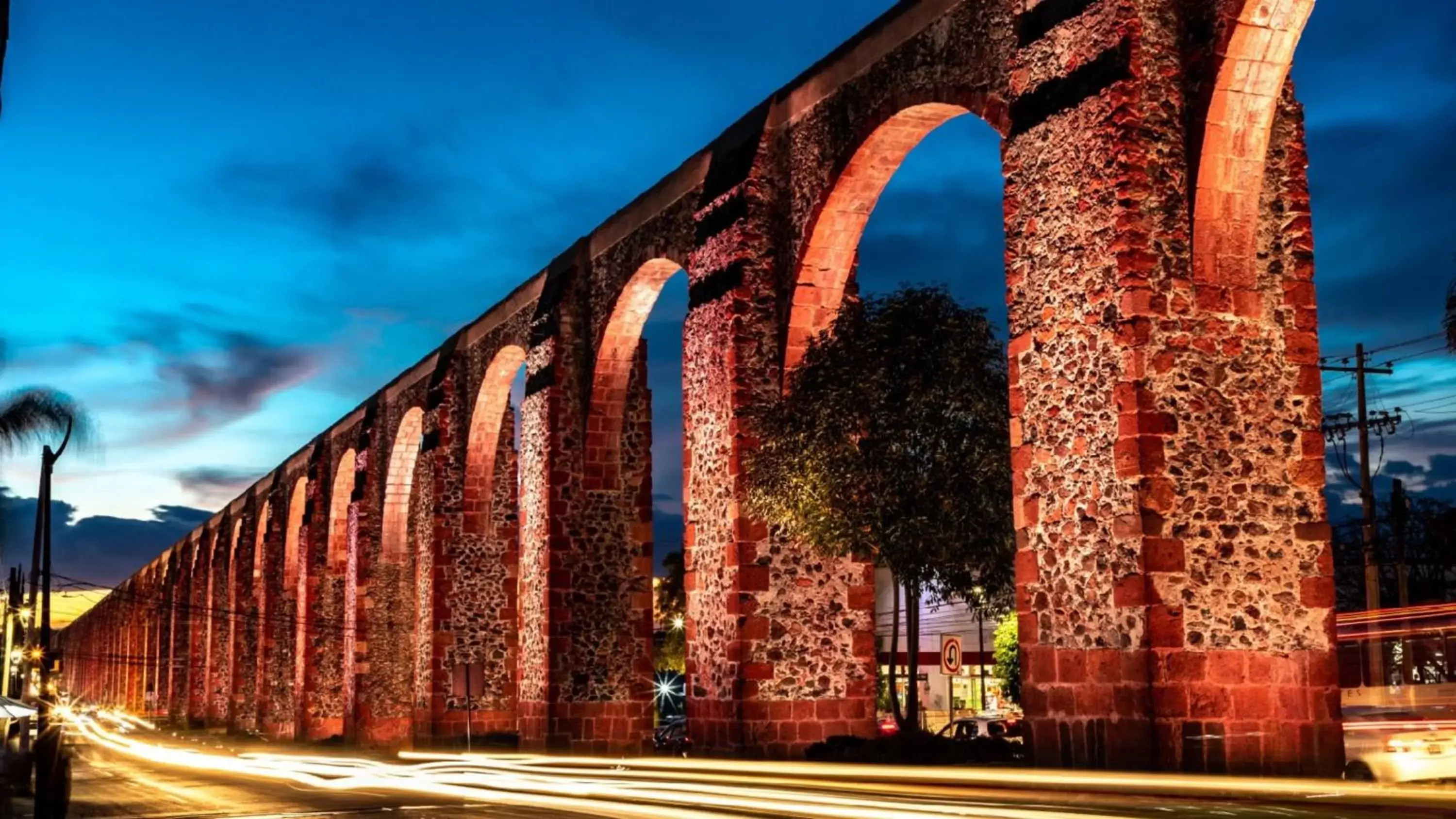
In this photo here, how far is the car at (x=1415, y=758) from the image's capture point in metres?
11.5

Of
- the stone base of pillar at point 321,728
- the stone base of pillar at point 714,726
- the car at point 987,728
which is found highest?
the stone base of pillar at point 714,726

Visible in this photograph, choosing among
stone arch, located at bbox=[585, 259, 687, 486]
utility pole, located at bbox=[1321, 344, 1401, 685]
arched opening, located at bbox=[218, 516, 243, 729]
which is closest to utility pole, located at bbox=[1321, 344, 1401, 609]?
utility pole, located at bbox=[1321, 344, 1401, 685]

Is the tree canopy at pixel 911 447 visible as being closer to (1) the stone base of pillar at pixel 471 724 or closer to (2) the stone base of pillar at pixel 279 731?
(1) the stone base of pillar at pixel 471 724

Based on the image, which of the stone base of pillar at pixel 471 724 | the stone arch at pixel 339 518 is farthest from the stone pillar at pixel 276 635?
the stone base of pillar at pixel 471 724

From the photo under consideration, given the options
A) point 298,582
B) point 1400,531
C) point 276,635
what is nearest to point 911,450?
point 1400,531

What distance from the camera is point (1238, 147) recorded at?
37.8 ft

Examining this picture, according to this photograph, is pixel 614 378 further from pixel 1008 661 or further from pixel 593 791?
pixel 1008 661

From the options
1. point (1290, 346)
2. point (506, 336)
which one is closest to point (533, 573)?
point (506, 336)

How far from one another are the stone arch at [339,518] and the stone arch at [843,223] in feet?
72.4

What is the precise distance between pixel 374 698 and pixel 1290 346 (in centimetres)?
2389

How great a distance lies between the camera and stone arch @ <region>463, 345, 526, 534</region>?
1075 inches

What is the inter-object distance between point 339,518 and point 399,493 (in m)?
5.62

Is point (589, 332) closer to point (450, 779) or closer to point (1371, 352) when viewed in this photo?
point (450, 779)

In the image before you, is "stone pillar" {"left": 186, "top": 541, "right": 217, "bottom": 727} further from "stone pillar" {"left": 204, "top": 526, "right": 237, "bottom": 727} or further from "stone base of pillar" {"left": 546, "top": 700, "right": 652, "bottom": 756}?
"stone base of pillar" {"left": 546, "top": 700, "right": 652, "bottom": 756}
